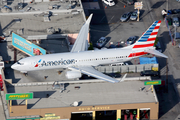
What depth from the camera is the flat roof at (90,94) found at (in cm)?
7400

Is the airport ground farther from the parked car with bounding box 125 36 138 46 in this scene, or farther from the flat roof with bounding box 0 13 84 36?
the flat roof with bounding box 0 13 84 36

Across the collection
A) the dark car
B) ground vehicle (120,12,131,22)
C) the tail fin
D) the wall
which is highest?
the tail fin

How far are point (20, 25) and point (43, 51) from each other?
21.3 meters

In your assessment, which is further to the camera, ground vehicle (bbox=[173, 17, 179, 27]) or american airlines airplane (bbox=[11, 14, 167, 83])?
ground vehicle (bbox=[173, 17, 179, 27])

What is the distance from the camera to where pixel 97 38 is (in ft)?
363

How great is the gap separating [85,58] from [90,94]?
38.1 ft

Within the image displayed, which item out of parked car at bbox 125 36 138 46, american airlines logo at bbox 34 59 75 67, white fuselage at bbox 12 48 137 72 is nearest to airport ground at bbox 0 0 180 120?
parked car at bbox 125 36 138 46

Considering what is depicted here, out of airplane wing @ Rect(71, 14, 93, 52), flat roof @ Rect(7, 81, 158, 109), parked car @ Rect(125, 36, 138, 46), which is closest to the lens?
flat roof @ Rect(7, 81, 158, 109)

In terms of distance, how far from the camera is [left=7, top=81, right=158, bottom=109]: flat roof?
243ft

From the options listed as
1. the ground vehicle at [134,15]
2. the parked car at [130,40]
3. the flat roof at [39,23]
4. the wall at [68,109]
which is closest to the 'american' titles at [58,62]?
the wall at [68,109]

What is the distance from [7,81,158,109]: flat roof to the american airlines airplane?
15.1 ft

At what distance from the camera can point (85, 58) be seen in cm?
8431

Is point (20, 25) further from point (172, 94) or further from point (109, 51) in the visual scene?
point (172, 94)

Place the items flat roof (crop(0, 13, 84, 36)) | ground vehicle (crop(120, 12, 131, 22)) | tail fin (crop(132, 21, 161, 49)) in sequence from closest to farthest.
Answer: tail fin (crop(132, 21, 161, 49)), flat roof (crop(0, 13, 84, 36)), ground vehicle (crop(120, 12, 131, 22))
